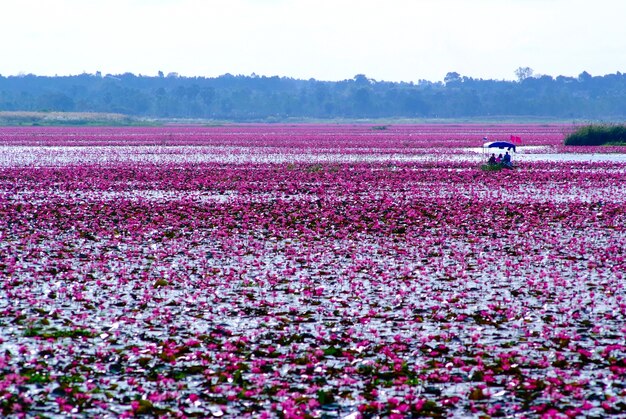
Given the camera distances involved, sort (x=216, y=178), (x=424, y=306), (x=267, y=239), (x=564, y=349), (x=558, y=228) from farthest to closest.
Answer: (x=216, y=178) < (x=558, y=228) < (x=267, y=239) < (x=424, y=306) < (x=564, y=349)

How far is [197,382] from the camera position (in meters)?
10.0

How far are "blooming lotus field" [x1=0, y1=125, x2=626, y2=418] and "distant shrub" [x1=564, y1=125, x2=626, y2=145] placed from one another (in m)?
36.7

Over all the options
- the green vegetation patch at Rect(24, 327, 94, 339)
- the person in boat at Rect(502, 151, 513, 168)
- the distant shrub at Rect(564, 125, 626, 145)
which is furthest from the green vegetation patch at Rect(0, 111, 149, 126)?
the green vegetation patch at Rect(24, 327, 94, 339)

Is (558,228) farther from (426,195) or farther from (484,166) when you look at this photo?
(484,166)

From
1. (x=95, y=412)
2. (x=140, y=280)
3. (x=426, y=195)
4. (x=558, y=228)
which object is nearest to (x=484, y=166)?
(x=426, y=195)

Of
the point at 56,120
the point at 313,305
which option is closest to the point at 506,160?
the point at 313,305

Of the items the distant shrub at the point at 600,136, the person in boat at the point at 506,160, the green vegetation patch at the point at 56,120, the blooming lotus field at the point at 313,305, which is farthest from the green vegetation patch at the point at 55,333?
the green vegetation patch at the point at 56,120

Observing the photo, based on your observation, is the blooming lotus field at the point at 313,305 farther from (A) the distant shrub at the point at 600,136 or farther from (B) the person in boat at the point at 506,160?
(A) the distant shrub at the point at 600,136

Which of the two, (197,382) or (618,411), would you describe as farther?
(197,382)

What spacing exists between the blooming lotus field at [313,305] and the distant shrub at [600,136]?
120ft

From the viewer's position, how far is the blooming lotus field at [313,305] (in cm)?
961

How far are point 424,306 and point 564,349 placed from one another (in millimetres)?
2763

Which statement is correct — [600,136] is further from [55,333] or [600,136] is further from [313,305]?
[55,333]

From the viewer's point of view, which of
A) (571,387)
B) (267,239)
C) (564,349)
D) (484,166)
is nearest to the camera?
(571,387)
